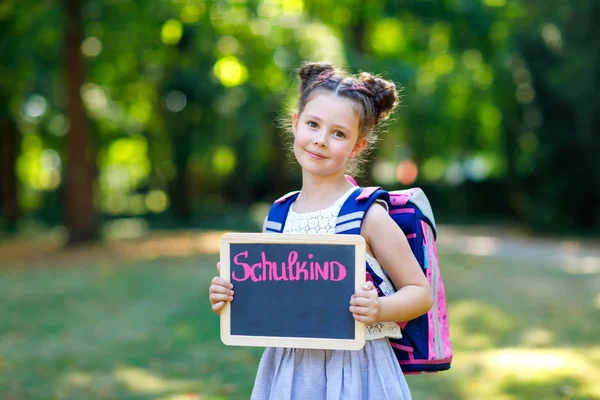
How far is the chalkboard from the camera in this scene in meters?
2.25

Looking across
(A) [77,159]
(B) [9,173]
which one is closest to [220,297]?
(A) [77,159]

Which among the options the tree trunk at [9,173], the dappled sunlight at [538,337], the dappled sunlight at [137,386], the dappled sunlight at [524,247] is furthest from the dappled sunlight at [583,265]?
the tree trunk at [9,173]

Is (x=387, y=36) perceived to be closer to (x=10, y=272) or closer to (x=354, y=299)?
(x=10, y=272)

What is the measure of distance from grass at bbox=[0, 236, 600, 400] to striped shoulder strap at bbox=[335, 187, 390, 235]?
10.7ft

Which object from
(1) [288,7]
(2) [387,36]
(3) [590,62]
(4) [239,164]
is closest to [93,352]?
(1) [288,7]

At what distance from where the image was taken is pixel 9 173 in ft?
74.7

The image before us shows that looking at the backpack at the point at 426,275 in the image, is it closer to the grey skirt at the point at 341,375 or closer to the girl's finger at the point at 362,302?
the grey skirt at the point at 341,375

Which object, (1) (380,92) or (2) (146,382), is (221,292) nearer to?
(1) (380,92)

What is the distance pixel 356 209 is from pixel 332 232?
13 centimetres

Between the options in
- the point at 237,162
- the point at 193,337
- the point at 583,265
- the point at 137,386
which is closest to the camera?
the point at 137,386

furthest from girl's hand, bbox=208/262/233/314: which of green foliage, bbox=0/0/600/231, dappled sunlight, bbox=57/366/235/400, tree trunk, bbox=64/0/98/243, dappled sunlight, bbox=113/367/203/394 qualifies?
tree trunk, bbox=64/0/98/243

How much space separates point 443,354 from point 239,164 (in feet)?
92.2

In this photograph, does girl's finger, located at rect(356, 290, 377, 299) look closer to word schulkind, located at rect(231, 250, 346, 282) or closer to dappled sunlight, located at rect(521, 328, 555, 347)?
word schulkind, located at rect(231, 250, 346, 282)

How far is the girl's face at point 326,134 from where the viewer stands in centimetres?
241
